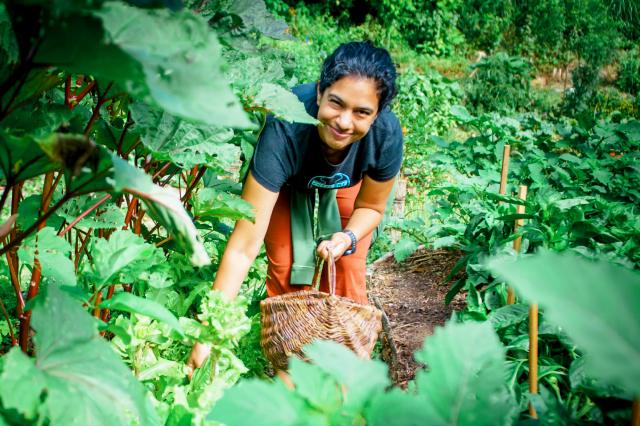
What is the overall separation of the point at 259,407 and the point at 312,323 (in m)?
1.15

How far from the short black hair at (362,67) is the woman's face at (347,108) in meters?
0.02

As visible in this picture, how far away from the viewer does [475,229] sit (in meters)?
2.64

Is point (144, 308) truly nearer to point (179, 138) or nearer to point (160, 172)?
point (179, 138)

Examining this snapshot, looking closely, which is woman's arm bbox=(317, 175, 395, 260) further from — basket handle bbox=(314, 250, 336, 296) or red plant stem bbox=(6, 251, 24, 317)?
red plant stem bbox=(6, 251, 24, 317)

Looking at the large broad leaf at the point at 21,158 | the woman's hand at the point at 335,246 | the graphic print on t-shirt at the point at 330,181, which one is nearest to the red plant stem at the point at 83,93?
the large broad leaf at the point at 21,158

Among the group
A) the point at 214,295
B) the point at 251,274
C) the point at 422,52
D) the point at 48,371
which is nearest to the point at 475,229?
the point at 251,274

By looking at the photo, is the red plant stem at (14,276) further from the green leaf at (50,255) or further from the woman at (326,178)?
the woman at (326,178)

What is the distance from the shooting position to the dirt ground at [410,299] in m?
2.62

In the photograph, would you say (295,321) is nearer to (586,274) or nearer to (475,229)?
(475,229)

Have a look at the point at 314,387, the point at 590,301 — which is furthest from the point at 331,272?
the point at 590,301

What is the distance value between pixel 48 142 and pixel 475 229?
222 cm

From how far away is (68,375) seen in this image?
743 mm

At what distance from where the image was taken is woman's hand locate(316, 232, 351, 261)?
204 cm

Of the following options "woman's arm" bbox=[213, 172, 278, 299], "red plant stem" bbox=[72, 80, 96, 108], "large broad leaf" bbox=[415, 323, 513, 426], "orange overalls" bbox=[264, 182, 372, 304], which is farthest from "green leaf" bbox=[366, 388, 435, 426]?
"orange overalls" bbox=[264, 182, 372, 304]
